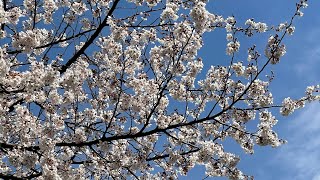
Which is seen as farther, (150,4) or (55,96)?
(150,4)

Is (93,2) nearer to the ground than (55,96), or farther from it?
farther from it

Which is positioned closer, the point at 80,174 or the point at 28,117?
the point at 28,117

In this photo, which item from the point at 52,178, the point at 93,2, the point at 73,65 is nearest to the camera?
the point at 52,178

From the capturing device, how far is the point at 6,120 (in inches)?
395

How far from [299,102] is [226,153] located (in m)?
1.95

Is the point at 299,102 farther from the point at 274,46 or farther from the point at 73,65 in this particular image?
the point at 73,65

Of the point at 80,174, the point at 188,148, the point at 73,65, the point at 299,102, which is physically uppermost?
the point at 73,65

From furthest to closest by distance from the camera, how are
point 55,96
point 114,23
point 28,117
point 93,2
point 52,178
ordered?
point 93,2 < point 114,23 < point 55,96 < point 28,117 < point 52,178

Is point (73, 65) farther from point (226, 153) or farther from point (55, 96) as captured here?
point (226, 153)

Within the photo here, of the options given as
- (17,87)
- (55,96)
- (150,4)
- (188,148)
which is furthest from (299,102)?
(17,87)

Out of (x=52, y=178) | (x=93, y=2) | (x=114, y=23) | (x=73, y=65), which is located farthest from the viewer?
(x=93, y=2)

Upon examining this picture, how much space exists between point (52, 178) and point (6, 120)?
1873 millimetres

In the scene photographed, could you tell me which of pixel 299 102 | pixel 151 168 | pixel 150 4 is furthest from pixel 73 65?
pixel 299 102

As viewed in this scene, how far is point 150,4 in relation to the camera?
12086 millimetres
